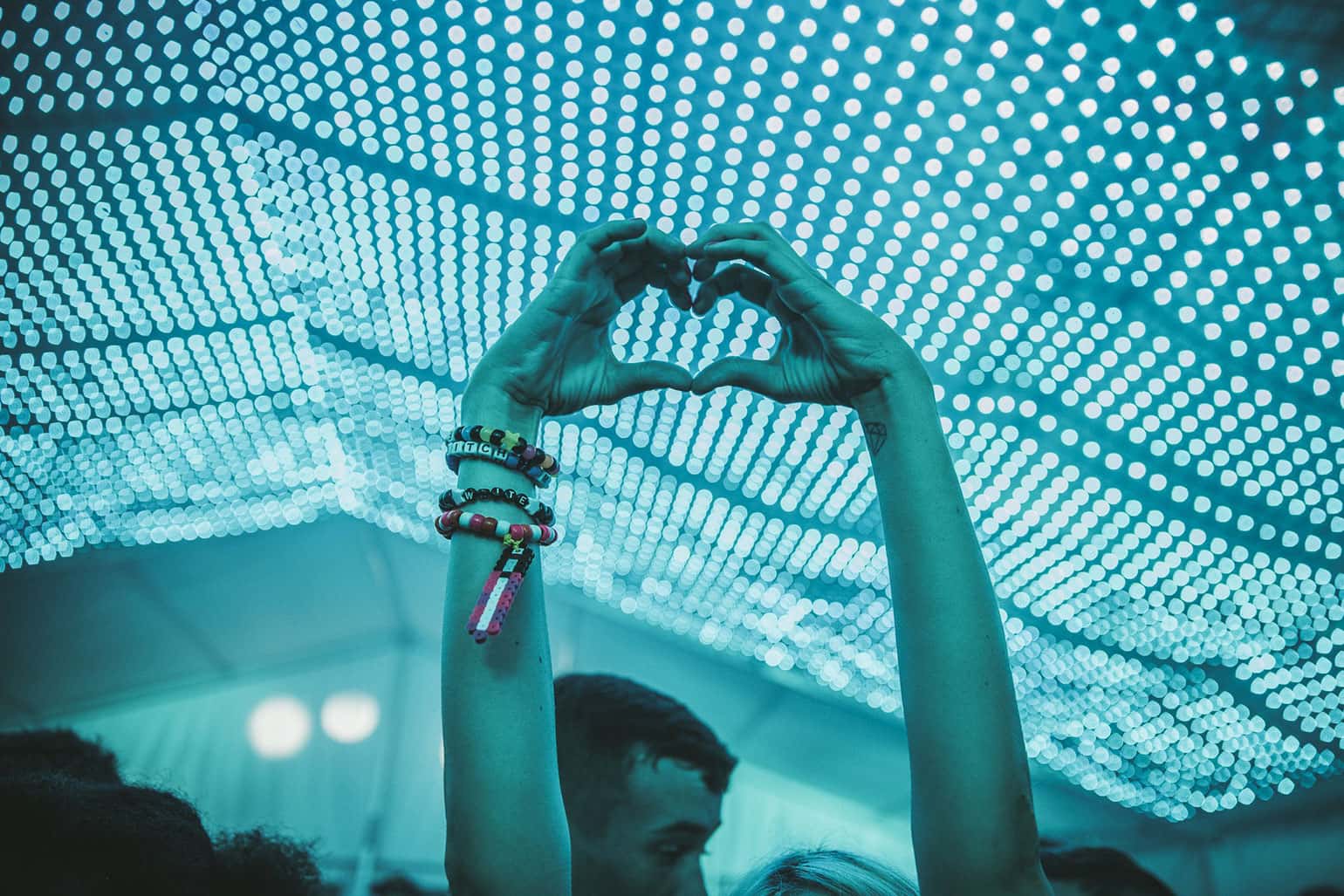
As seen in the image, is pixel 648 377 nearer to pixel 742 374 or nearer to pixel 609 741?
pixel 742 374

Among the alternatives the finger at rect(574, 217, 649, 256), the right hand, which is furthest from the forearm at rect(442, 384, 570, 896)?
the finger at rect(574, 217, 649, 256)

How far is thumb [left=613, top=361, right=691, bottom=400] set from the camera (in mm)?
1183

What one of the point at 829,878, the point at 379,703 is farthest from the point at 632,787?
the point at 379,703

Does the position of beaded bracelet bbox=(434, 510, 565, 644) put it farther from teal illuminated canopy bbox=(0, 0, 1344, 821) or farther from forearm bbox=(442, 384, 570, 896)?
teal illuminated canopy bbox=(0, 0, 1344, 821)

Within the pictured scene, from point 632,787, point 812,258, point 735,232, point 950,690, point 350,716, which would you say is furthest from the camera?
point 350,716

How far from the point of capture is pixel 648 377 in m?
1.20

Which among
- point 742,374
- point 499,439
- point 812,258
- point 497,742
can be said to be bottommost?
point 497,742

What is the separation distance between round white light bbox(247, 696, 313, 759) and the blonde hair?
398 centimetres

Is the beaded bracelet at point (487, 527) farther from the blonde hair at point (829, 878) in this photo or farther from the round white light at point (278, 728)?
the round white light at point (278, 728)

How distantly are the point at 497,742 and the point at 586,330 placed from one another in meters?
0.55

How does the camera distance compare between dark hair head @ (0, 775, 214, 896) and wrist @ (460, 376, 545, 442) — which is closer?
dark hair head @ (0, 775, 214, 896)

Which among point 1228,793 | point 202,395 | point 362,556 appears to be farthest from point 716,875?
point 202,395

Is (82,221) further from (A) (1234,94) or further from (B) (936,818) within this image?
(A) (1234,94)

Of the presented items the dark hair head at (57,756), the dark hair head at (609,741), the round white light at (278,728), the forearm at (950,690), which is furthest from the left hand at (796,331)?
the round white light at (278,728)
